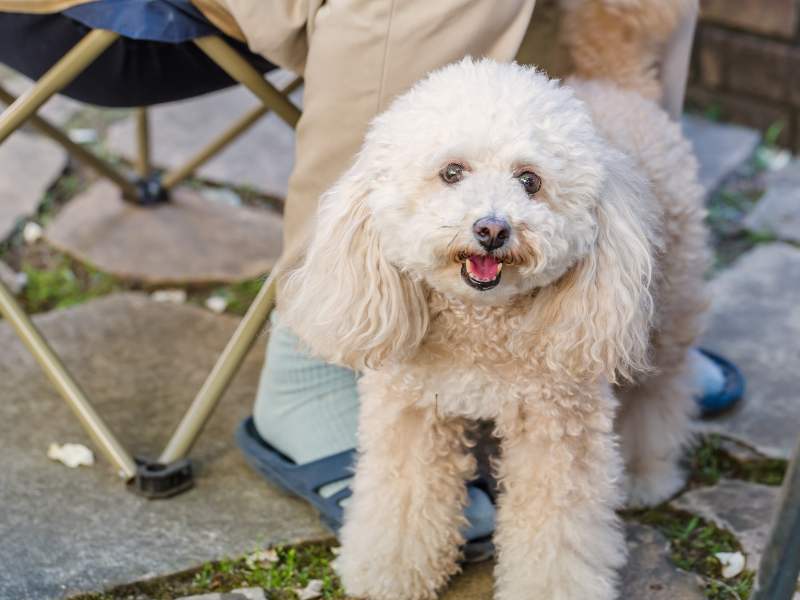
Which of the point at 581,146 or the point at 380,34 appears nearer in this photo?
the point at 581,146

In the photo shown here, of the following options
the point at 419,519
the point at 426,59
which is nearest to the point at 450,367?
the point at 419,519

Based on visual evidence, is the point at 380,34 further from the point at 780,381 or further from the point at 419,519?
the point at 780,381

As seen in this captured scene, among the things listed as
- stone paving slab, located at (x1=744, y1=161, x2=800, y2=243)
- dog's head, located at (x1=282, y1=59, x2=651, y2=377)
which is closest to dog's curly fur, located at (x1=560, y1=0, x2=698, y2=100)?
dog's head, located at (x1=282, y1=59, x2=651, y2=377)

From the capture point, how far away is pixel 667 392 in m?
2.30

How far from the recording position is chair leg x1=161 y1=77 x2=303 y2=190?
2.82 m

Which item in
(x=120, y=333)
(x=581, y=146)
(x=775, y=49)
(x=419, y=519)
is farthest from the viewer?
(x=775, y=49)

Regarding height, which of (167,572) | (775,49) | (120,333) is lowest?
(167,572)

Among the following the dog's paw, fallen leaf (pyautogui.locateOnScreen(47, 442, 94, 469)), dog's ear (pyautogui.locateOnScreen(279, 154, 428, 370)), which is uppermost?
dog's ear (pyautogui.locateOnScreen(279, 154, 428, 370))

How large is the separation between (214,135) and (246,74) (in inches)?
61.0

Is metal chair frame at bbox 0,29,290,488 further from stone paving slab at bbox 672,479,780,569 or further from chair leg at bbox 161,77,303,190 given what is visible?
stone paving slab at bbox 672,479,780,569

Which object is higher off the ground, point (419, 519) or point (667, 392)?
point (667, 392)

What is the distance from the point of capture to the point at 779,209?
331 centimetres

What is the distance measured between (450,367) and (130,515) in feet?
2.42

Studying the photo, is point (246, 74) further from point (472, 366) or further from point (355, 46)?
point (472, 366)
